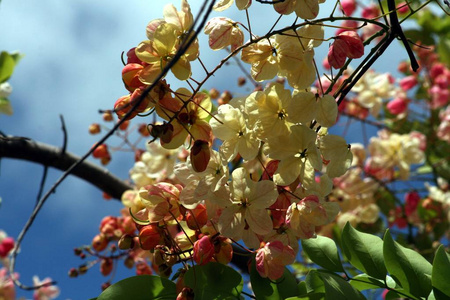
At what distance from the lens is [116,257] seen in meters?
1.31

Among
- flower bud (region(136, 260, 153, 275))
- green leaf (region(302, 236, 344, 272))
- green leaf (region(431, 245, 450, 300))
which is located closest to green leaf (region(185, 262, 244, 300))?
green leaf (region(302, 236, 344, 272))

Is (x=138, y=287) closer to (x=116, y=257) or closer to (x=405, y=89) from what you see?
(x=116, y=257)

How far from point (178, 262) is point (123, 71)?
23cm

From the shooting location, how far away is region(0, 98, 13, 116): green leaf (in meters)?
1.77

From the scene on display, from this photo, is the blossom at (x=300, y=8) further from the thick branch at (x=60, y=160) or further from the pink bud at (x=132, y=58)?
the thick branch at (x=60, y=160)

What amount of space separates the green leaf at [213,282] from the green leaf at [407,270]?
0.17m

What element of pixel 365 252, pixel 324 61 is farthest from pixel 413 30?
pixel 365 252

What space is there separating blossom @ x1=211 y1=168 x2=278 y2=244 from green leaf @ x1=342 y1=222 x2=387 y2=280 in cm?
12

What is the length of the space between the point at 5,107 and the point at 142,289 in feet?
4.59

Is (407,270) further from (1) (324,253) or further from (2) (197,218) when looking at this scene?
(2) (197,218)

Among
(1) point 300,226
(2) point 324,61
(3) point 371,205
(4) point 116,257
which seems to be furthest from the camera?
(2) point 324,61

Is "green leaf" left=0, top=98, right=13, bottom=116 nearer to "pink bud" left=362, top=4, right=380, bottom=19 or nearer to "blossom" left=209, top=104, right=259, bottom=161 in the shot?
"blossom" left=209, top=104, right=259, bottom=161

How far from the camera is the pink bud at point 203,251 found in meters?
0.58

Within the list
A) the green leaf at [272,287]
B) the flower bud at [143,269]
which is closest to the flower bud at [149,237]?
the green leaf at [272,287]
